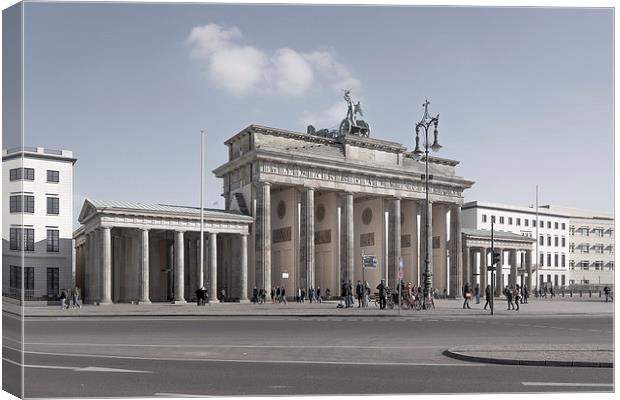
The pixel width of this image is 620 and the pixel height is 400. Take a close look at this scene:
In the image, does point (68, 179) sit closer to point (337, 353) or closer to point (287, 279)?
point (337, 353)

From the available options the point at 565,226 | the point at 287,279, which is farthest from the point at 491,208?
the point at 287,279

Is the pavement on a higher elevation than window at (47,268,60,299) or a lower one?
lower

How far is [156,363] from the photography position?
15.1m

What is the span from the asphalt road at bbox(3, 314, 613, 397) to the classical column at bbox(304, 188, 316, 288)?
41422 millimetres

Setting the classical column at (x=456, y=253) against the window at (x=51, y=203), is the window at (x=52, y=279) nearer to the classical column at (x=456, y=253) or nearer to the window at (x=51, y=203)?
the window at (x=51, y=203)

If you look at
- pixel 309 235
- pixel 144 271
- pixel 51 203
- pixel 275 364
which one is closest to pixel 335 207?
pixel 309 235

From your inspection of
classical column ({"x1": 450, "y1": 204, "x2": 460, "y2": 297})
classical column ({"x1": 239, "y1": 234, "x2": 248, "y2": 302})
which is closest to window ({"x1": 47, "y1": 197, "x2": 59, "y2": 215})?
classical column ({"x1": 239, "y1": 234, "x2": 248, "y2": 302})

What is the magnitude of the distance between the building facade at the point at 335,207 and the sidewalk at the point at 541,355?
142ft

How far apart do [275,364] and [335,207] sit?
57.9 meters

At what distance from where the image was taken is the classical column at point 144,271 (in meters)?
57.0

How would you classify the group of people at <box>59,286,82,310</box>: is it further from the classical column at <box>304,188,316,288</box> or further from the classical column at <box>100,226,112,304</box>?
the classical column at <box>304,188,316,288</box>

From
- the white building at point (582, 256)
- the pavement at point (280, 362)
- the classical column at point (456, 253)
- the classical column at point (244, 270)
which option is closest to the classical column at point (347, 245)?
the classical column at point (244, 270)

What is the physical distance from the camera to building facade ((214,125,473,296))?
6569 centimetres

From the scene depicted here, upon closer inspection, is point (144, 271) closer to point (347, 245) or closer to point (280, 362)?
point (347, 245)
